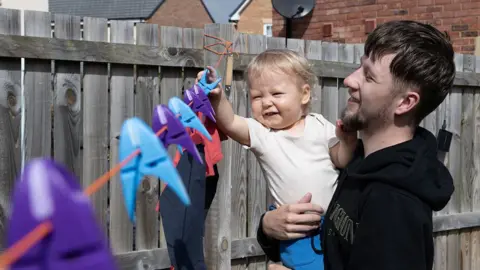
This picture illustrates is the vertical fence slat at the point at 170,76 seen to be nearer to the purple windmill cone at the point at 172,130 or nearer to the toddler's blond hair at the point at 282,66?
the toddler's blond hair at the point at 282,66

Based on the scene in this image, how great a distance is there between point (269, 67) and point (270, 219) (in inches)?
22.5

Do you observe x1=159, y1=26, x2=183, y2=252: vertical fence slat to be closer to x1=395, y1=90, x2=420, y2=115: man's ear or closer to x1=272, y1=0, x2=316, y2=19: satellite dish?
x1=395, y1=90, x2=420, y2=115: man's ear

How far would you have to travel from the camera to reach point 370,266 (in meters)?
1.49

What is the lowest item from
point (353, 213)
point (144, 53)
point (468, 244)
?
point (468, 244)

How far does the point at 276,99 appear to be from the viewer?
89.4 inches

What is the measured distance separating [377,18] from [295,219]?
7102mm

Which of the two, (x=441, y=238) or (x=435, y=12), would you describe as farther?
(x=435, y=12)

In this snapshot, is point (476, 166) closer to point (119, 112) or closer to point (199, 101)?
point (119, 112)

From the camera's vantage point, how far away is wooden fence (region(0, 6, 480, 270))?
124 inches

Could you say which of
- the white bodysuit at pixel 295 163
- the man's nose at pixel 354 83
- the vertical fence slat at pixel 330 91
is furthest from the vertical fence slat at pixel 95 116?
the man's nose at pixel 354 83

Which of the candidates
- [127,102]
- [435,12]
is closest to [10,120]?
[127,102]

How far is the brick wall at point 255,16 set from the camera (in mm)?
31734

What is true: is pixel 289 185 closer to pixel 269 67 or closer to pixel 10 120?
pixel 269 67

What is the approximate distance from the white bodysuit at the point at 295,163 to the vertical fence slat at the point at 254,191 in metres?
1.82
